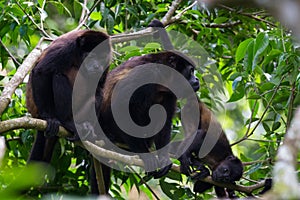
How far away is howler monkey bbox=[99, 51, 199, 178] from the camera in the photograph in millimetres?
5043

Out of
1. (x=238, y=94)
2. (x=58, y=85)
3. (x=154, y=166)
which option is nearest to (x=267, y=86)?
(x=238, y=94)

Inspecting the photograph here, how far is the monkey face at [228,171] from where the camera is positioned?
4766mm

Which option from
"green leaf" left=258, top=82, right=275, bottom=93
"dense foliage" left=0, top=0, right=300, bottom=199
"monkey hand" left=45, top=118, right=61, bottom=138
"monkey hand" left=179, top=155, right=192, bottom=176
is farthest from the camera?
"monkey hand" left=179, top=155, right=192, bottom=176

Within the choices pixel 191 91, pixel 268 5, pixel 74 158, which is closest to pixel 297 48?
pixel 191 91

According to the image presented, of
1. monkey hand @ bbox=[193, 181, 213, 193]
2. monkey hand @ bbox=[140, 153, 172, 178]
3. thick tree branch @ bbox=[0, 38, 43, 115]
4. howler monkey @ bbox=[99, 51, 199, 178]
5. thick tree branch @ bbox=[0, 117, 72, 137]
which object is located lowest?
monkey hand @ bbox=[193, 181, 213, 193]

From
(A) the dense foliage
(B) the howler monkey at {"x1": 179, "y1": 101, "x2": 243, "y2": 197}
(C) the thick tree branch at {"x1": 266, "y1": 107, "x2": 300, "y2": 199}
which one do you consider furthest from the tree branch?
(C) the thick tree branch at {"x1": 266, "y1": 107, "x2": 300, "y2": 199}

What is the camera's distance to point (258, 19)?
5.80m

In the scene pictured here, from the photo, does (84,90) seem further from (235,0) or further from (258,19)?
(235,0)

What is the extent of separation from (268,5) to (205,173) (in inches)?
164

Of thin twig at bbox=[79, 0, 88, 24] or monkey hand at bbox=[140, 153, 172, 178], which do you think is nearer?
monkey hand at bbox=[140, 153, 172, 178]

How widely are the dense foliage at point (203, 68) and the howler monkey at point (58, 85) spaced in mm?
203

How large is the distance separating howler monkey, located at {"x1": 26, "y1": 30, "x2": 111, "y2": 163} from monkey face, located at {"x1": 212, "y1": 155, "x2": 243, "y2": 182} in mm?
1311

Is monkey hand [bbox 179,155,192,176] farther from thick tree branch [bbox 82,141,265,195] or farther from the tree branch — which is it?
the tree branch

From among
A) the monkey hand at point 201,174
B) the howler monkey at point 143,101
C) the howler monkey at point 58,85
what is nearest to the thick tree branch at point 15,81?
the howler monkey at point 58,85
